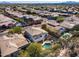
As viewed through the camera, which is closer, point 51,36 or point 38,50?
point 38,50

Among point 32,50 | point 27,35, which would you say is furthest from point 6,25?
point 32,50

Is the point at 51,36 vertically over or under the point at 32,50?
under

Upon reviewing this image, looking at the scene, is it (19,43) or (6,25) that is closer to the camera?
(19,43)

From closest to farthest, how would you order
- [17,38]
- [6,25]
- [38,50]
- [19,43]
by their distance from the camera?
[38,50] → [19,43] → [17,38] → [6,25]

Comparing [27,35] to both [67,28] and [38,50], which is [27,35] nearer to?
[67,28]

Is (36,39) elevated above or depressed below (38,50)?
below

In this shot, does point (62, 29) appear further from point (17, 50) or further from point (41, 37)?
point (17, 50)

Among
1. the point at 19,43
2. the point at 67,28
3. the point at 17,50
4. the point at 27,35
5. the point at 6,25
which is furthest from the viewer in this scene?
the point at 6,25

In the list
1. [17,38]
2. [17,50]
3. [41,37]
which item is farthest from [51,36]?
[17,50]

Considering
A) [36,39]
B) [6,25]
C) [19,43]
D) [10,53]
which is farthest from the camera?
[6,25]

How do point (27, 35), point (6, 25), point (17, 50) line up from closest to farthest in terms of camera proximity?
point (17, 50) → point (27, 35) → point (6, 25)
